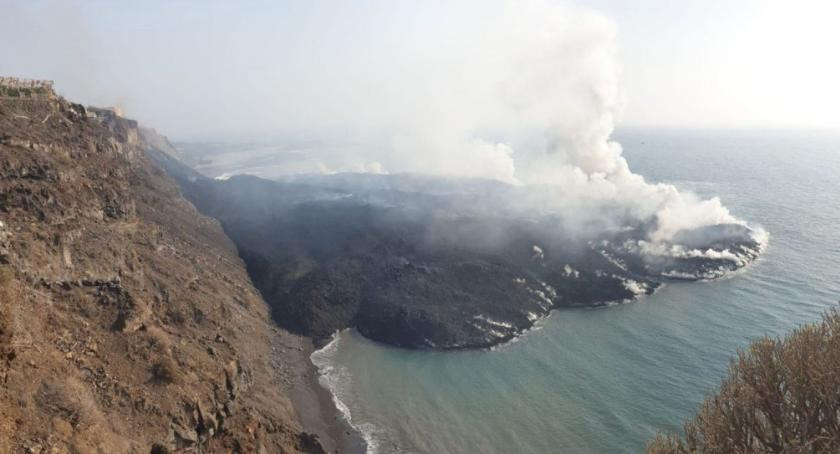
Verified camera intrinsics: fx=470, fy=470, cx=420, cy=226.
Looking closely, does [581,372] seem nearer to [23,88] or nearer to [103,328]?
[103,328]

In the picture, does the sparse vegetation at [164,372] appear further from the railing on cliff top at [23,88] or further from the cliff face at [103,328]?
the railing on cliff top at [23,88]

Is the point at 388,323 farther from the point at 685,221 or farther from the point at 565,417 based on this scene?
the point at 685,221

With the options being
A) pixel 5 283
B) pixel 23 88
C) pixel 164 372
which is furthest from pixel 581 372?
pixel 23 88

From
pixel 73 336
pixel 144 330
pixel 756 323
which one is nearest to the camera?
pixel 73 336

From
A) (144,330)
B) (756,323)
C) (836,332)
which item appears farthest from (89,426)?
(756,323)

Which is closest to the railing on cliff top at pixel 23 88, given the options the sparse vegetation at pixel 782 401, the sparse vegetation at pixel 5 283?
the sparse vegetation at pixel 5 283

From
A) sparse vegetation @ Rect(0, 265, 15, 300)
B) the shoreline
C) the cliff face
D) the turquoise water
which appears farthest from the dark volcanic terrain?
sparse vegetation @ Rect(0, 265, 15, 300)

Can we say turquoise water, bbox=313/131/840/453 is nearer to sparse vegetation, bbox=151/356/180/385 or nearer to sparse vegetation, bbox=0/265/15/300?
sparse vegetation, bbox=151/356/180/385
